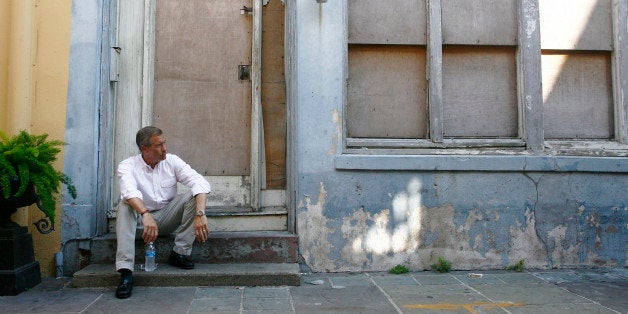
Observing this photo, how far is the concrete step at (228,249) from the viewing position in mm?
4598

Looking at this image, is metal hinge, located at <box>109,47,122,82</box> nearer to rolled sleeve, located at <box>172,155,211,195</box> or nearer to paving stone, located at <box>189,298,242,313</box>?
rolled sleeve, located at <box>172,155,211,195</box>

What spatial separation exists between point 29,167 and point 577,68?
556 centimetres

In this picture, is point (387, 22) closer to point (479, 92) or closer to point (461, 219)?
point (479, 92)

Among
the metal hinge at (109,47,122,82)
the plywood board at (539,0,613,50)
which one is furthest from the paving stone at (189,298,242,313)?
the plywood board at (539,0,613,50)

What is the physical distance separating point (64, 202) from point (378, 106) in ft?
10.8

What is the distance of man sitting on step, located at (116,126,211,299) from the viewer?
13.4 feet

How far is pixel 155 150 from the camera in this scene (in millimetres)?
4254

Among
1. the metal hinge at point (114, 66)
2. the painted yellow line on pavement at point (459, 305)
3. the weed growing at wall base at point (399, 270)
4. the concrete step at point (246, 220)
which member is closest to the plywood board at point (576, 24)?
the weed growing at wall base at point (399, 270)

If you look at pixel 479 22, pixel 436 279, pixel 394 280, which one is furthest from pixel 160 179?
pixel 479 22

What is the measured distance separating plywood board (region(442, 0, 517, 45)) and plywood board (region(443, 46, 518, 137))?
10 centimetres

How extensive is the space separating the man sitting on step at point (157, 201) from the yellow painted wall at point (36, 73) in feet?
3.07

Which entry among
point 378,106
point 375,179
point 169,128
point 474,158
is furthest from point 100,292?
point 474,158

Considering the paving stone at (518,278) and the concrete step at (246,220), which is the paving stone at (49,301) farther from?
the paving stone at (518,278)

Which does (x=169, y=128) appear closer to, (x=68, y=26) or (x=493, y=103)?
(x=68, y=26)
